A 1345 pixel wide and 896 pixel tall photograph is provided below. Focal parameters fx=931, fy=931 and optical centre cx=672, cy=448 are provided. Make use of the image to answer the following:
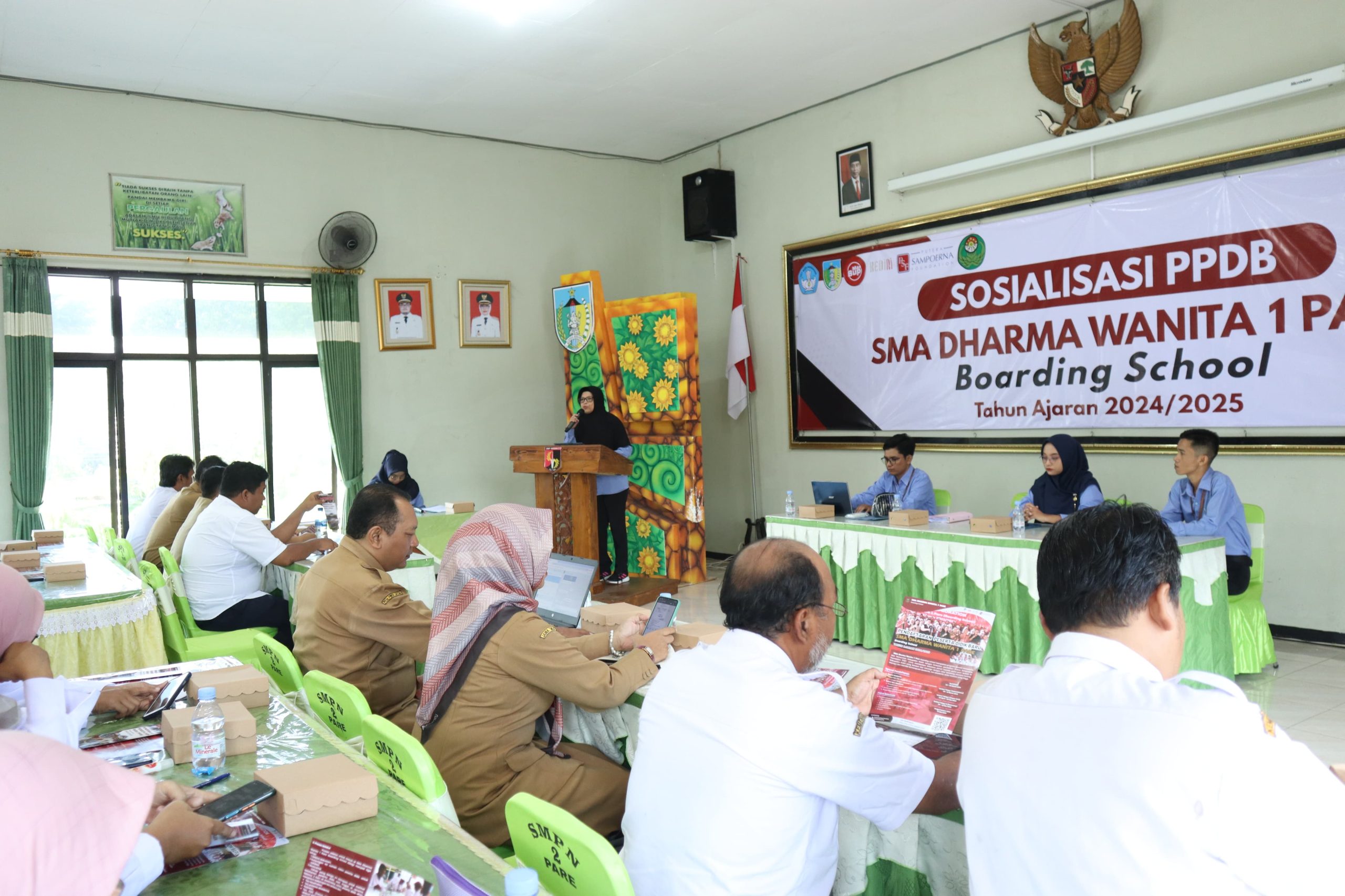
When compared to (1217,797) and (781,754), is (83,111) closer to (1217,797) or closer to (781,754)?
(781,754)

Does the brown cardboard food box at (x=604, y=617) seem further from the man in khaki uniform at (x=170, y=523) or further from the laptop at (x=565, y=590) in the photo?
the man in khaki uniform at (x=170, y=523)

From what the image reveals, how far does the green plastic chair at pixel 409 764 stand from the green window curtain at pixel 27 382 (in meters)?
5.81

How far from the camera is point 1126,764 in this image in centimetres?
113

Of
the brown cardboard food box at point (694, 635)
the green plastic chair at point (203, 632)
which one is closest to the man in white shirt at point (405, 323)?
the green plastic chair at point (203, 632)

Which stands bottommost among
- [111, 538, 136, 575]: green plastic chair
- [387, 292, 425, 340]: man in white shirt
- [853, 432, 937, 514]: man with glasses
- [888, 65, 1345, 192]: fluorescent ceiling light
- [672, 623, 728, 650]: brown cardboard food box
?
[672, 623, 728, 650]: brown cardboard food box

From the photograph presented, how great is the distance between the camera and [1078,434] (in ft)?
20.0

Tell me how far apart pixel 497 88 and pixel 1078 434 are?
4.92m

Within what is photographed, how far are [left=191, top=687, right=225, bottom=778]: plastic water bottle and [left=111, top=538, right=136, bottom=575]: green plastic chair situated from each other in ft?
10.3

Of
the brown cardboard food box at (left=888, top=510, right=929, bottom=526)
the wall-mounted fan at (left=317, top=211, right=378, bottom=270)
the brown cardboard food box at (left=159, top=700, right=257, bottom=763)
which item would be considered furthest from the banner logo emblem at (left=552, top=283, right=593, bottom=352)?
the brown cardboard food box at (left=159, top=700, right=257, bottom=763)

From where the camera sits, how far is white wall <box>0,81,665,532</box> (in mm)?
6633

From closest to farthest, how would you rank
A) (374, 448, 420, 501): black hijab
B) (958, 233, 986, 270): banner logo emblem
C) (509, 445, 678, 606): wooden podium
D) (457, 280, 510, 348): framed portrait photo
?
(958, 233, 986, 270): banner logo emblem → (374, 448, 420, 501): black hijab → (509, 445, 678, 606): wooden podium → (457, 280, 510, 348): framed portrait photo

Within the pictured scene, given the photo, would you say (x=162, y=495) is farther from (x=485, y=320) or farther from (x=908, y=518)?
(x=908, y=518)

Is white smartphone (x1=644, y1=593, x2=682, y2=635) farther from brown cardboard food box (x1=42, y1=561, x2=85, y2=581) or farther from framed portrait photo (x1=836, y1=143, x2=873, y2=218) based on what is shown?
framed portrait photo (x1=836, y1=143, x2=873, y2=218)

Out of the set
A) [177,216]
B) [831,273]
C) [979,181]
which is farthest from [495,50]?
[979,181]
